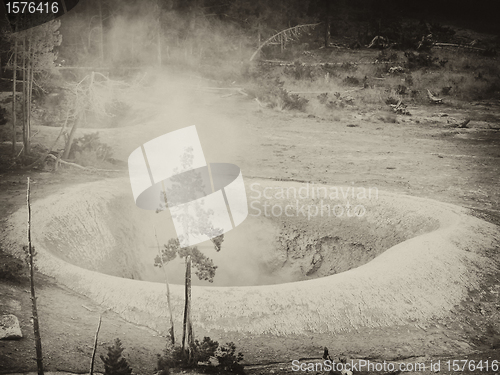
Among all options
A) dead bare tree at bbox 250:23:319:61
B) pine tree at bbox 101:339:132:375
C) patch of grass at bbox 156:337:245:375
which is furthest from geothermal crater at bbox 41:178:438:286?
dead bare tree at bbox 250:23:319:61

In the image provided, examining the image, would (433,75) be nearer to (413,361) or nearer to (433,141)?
(433,141)

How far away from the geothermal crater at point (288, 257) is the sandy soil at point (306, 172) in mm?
286

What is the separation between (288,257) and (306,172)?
133 inches

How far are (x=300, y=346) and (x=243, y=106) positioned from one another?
50.5 feet

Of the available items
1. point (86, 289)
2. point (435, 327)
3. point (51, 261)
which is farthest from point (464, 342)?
point (51, 261)

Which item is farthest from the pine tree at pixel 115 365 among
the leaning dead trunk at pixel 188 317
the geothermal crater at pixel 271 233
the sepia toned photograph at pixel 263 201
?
the geothermal crater at pixel 271 233

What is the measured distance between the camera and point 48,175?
12367 millimetres

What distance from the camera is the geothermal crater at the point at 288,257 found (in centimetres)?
656

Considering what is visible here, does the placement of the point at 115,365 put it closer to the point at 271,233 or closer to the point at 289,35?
the point at 271,233

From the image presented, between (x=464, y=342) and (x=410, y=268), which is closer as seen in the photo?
(x=464, y=342)

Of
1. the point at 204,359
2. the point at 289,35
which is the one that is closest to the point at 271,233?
the point at 204,359

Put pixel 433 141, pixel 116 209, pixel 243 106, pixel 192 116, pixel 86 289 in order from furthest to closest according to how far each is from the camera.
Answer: pixel 243 106, pixel 192 116, pixel 433 141, pixel 116 209, pixel 86 289

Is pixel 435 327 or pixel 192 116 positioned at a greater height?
pixel 192 116

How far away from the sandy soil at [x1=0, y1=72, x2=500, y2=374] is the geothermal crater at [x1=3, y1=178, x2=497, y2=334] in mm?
286
